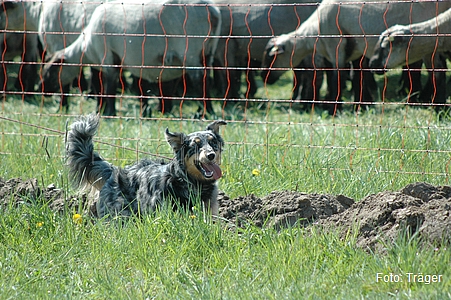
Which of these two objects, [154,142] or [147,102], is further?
[147,102]

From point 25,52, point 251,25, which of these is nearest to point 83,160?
point 251,25

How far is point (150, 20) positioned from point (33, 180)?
226 inches

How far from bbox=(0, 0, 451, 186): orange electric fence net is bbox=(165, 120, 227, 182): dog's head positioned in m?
1.25

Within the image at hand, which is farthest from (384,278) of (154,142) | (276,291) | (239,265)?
(154,142)

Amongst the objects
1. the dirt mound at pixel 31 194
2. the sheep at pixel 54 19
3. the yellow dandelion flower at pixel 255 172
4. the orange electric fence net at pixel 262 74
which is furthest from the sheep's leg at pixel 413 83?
the dirt mound at pixel 31 194

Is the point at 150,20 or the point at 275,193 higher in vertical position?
the point at 150,20

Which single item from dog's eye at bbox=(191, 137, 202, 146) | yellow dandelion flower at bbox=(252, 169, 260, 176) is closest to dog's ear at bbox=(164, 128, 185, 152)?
dog's eye at bbox=(191, 137, 202, 146)

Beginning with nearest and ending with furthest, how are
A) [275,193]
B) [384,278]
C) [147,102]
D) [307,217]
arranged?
[384,278]
[307,217]
[275,193]
[147,102]

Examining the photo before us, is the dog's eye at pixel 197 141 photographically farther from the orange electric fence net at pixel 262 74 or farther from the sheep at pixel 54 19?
the sheep at pixel 54 19

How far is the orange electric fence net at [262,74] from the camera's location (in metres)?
6.70

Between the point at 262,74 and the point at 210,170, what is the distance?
10.0 metres

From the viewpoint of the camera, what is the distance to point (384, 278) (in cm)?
372

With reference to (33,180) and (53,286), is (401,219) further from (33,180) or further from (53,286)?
(33,180)

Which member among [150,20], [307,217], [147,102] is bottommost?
[147,102]
